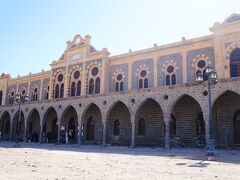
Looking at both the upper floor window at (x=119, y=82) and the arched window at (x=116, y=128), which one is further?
the upper floor window at (x=119, y=82)

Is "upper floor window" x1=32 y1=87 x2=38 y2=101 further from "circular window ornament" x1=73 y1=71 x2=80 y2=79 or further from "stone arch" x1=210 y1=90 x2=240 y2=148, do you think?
"stone arch" x1=210 y1=90 x2=240 y2=148

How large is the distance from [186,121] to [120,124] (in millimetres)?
6758

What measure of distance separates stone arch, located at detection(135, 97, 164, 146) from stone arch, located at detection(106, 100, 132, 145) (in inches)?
47.9

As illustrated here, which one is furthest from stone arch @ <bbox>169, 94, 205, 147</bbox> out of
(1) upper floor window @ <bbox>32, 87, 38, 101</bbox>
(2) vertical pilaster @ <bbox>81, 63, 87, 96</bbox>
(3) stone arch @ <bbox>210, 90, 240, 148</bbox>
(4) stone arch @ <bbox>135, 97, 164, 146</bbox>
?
(1) upper floor window @ <bbox>32, 87, 38, 101</bbox>

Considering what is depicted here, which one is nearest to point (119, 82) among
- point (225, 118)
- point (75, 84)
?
Answer: point (75, 84)

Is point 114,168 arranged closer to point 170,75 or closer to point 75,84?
point 170,75

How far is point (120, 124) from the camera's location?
26.3m

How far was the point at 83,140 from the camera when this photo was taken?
87.6ft

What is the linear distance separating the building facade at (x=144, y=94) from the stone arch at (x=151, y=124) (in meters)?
0.09

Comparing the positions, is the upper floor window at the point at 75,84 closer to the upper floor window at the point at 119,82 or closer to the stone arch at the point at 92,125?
the stone arch at the point at 92,125

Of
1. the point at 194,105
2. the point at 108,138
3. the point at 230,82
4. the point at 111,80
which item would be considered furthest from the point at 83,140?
the point at 230,82

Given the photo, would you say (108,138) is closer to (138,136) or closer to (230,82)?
(138,136)

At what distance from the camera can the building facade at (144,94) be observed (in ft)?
67.1

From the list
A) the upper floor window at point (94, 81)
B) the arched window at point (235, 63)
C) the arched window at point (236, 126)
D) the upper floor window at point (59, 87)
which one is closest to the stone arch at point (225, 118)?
the arched window at point (236, 126)
